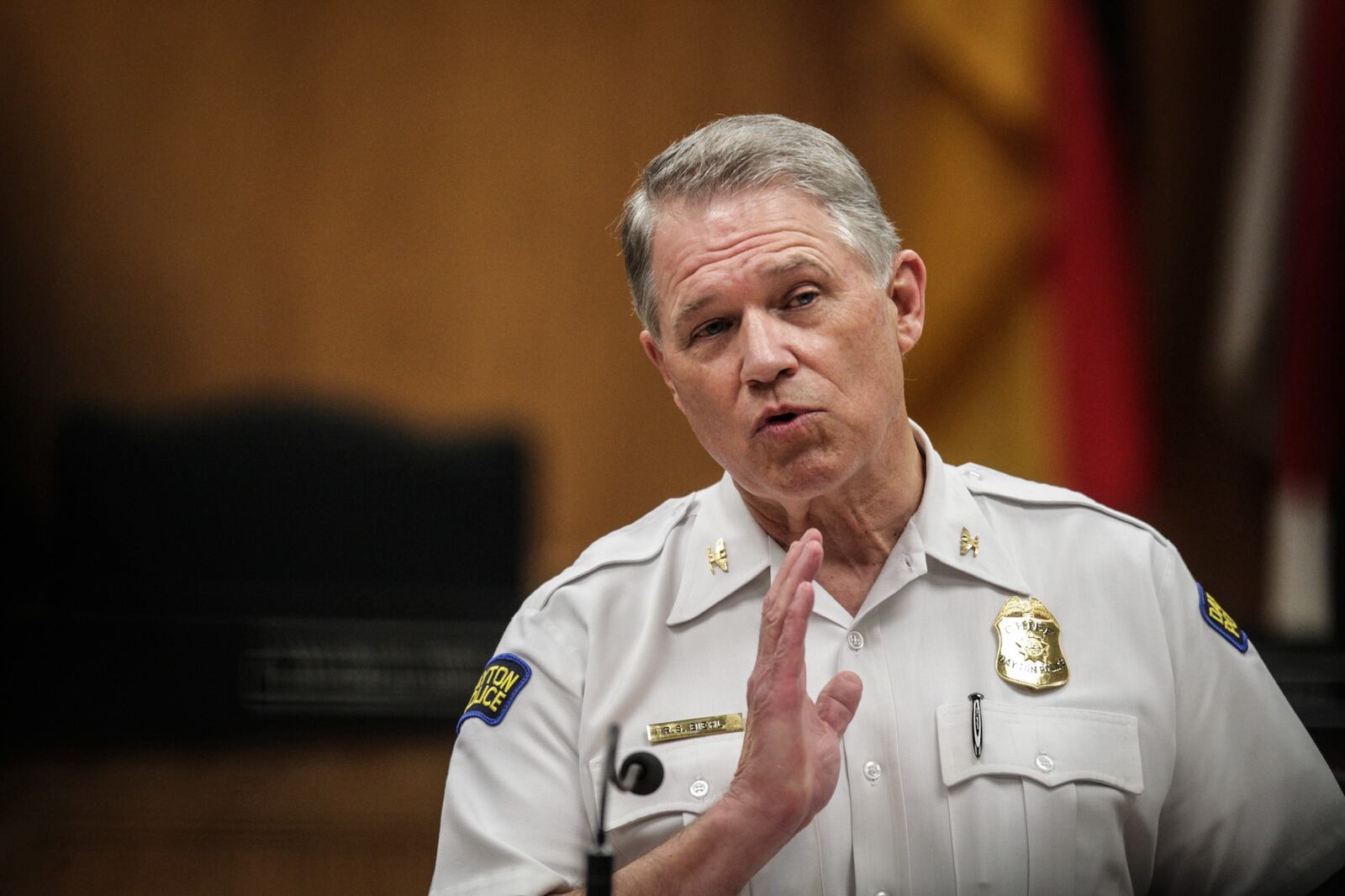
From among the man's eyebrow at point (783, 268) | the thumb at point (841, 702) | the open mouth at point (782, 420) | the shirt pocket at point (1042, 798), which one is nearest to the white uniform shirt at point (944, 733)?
the shirt pocket at point (1042, 798)

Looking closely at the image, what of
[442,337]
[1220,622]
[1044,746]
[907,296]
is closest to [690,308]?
[907,296]

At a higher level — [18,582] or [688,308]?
[688,308]

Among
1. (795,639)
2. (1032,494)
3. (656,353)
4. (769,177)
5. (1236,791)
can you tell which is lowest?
(1236,791)

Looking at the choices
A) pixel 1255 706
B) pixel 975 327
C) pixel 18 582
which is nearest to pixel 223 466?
pixel 18 582

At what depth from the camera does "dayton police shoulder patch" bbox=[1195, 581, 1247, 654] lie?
6.12 ft

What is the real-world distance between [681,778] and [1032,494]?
0.69m

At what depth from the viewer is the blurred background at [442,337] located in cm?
327

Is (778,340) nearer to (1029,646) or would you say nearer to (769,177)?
(769,177)

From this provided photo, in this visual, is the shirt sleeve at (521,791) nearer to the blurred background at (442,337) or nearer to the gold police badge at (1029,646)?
the gold police badge at (1029,646)

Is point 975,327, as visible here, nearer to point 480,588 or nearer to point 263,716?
point 480,588

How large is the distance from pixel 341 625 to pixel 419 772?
0.41 m

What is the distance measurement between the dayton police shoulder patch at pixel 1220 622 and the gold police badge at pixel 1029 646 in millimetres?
225

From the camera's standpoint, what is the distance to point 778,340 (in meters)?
1.74

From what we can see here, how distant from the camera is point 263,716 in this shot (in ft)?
10.7
